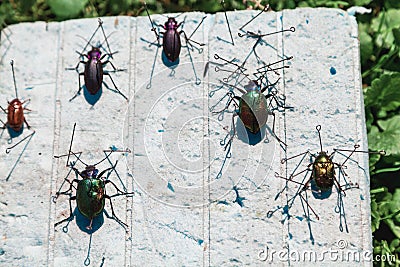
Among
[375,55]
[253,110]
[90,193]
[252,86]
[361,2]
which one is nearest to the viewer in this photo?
[90,193]

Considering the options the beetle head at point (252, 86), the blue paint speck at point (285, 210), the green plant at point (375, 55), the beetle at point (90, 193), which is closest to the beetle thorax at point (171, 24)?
the green plant at point (375, 55)

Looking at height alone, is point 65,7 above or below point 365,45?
above

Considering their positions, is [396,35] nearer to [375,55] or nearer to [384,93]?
[375,55]

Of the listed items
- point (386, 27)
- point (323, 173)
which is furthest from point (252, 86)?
point (386, 27)

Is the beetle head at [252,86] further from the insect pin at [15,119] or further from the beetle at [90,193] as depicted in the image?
the insect pin at [15,119]

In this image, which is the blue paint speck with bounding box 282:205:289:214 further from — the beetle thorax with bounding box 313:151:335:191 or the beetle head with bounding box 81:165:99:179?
the beetle head with bounding box 81:165:99:179
